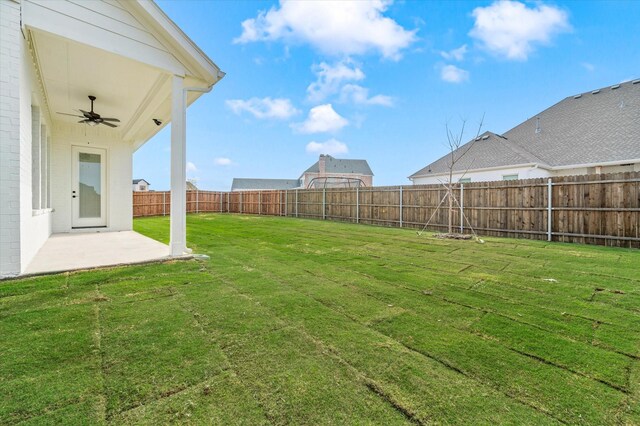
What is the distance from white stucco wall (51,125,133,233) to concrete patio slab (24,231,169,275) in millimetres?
1434

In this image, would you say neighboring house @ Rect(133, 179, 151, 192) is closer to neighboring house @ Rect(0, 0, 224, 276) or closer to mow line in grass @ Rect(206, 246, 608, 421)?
neighboring house @ Rect(0, 0, 224, 276)

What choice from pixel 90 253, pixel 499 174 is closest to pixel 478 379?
pixel 90 253

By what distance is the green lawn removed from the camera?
1.52 metres

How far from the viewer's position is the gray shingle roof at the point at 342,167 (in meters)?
36.7

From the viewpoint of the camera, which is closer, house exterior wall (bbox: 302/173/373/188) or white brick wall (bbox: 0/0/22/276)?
white brick wall (bbox: 0/0/22/276)

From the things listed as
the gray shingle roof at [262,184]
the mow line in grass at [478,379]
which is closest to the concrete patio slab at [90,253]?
the mow line in grass at [478,379]

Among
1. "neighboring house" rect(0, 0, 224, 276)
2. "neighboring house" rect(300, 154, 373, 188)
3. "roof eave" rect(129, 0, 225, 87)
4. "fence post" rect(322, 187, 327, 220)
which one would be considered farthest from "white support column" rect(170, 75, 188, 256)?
"neighboring house" rect(300, 154, 373, 188)

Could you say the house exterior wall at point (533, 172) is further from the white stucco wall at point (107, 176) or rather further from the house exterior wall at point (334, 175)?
the house exterior wall at point (334, 175)

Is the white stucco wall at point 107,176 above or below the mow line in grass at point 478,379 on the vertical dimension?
above

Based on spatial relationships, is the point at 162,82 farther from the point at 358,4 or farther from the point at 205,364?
the point at 358,4

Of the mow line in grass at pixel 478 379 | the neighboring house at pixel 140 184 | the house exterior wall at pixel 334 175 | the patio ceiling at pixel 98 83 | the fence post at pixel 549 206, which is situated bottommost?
the mow line in grass at pixel 478 379

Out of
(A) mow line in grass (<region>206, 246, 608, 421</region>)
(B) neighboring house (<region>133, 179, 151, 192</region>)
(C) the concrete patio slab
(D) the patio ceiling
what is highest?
(B) neighboring house (<region>133, 179, 151, 192</region>)

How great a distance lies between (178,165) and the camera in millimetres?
4898

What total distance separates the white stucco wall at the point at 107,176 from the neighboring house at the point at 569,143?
12412mm
